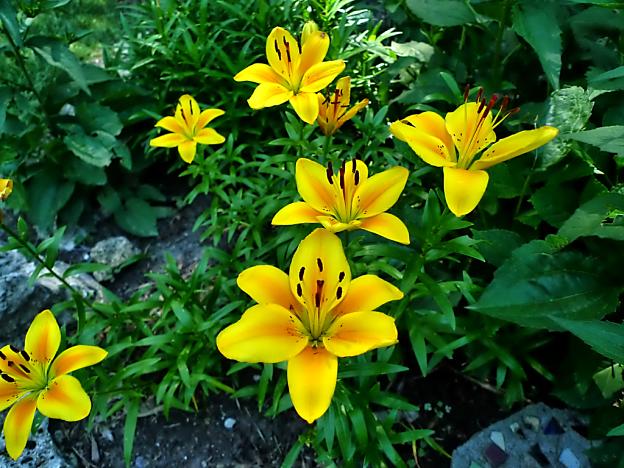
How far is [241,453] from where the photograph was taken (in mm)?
2244

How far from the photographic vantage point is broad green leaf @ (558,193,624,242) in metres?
1.81

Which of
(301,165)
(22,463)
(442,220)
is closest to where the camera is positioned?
(301,165)

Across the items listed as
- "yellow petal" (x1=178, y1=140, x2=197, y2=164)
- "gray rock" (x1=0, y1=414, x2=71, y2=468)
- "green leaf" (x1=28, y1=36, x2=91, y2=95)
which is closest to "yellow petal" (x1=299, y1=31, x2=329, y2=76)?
"yellow petal" (x1=178, y1=140, x2=197, y2=164)

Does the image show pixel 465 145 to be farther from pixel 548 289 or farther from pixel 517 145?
pixel 548 289

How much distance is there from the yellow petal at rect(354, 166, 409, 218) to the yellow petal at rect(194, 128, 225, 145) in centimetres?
76

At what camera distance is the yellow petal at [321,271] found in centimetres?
145

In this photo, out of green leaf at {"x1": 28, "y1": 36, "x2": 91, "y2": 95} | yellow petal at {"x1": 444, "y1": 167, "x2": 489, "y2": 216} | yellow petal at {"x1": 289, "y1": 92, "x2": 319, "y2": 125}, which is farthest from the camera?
green leaf at {"x1": 28, "y1": 36, "x2": 91, "y2": 95}

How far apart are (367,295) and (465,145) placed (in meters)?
0.47

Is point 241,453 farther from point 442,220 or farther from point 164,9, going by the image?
point 164,9

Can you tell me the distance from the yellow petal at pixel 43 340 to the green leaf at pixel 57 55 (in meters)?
1.32

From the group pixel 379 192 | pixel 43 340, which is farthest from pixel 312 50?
pixel 43 340

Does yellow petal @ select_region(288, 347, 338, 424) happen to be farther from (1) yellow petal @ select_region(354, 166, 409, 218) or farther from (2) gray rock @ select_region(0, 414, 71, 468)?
(2) gray rock @ select_region(0, 414, 71, 468)

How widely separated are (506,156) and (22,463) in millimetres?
1937

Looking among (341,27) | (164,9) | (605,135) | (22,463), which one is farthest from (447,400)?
(164,9)
